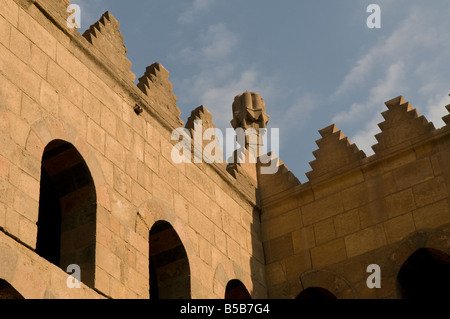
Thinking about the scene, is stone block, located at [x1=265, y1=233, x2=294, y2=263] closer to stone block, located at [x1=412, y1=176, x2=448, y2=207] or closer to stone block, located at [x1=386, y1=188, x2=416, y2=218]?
stone block, located at [x1=386, y1=188, x2=416, y2=218]

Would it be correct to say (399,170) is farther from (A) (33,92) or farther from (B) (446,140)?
(A) (33,92)

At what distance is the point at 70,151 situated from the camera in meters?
9.98

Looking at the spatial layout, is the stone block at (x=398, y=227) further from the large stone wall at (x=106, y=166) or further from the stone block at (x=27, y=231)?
the stone block at (x=27, y=231)

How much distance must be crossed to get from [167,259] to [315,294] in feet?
8.75

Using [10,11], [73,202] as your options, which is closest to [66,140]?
[73,202]

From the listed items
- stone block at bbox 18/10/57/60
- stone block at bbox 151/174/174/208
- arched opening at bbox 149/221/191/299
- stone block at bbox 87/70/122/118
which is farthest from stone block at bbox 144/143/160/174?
stone block at bbox 18/10/57/60

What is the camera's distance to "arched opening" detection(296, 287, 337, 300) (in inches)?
506

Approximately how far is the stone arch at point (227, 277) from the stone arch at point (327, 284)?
2.69 feet

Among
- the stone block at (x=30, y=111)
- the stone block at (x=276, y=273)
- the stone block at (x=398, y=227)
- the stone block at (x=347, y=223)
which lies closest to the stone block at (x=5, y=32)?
the stone block at (x=30, y=111)

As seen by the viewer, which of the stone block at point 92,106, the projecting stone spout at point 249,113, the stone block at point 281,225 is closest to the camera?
the stone block at point 92,106

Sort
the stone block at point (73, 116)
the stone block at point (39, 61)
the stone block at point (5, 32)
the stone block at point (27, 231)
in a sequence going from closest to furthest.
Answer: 1. the stone block at point (27, 231)
2. the stone block at point (5, 32)
3. the stone block at point (39, 61)
4. the stone block at point (73, 116)

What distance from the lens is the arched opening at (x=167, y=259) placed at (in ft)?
37.1

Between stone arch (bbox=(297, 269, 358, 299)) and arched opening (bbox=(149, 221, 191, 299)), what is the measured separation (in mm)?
2284
